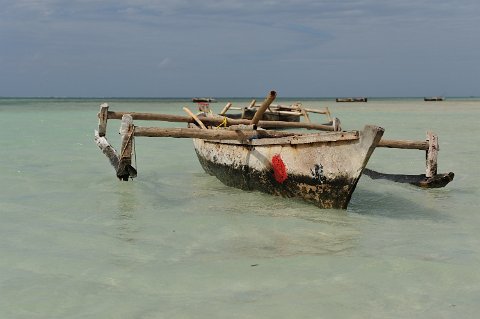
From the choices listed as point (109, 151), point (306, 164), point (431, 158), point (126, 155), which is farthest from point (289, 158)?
point (109, 151)

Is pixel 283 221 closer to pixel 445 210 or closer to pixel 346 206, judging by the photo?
pixel 346 206

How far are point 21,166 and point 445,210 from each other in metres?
6.71

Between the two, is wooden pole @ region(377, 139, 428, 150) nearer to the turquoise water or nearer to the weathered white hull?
the turquoise water

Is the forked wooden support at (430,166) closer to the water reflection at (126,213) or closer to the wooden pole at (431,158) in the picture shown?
the wooden pole at (431,158)

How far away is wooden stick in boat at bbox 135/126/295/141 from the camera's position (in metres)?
6.36

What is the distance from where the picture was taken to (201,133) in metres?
6.50

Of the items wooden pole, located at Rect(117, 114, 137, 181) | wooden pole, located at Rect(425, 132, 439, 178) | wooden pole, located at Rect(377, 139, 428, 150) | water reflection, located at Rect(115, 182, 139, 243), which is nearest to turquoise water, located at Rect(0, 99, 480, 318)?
water reflection, located at Rect(115, 182, 139, 243)

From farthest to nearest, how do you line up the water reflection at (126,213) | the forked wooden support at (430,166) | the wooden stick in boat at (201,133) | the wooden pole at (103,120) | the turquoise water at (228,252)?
the wooden pole at (103,120) → the forked wooden support at (430,166) → the wooden stick in boat at (201,133) → the water reflection at (126,213) → the turquoise water at (228,252)

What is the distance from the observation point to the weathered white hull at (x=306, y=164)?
5.15 meters

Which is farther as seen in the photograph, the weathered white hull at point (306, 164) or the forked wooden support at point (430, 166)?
the forked wooden support at point (430, 166)

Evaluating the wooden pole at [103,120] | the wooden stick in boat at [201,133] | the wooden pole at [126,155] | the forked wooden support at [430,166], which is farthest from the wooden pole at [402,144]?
the wooden pole at [103,120]

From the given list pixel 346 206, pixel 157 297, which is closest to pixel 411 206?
pixel 346 206

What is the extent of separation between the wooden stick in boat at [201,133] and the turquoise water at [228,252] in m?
0.71

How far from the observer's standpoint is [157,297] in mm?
3383
